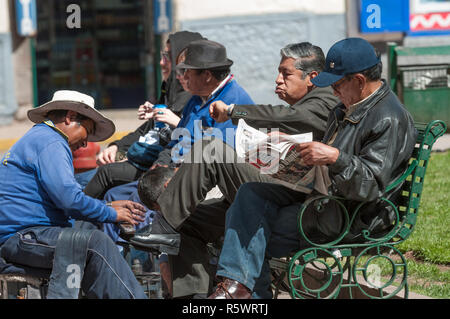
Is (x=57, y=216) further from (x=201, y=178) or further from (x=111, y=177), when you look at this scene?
(x=111, y=177)

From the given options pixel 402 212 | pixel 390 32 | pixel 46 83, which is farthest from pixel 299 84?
pixel 46 83

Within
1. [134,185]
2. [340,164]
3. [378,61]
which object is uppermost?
[378,61]

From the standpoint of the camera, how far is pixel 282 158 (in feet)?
11.9

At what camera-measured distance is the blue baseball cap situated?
3.69 m

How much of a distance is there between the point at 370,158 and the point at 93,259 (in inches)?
55.5

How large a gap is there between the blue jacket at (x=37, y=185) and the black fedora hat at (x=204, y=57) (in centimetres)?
134

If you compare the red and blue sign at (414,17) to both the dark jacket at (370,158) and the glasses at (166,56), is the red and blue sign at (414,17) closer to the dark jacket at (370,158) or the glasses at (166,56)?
the glasses at (166,56)

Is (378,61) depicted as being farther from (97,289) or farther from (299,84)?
(97,289)

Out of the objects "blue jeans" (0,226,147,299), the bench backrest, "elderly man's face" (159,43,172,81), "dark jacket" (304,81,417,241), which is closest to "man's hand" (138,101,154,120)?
"elderly man's face" (159,43,172,81)

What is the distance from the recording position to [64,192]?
3906mm

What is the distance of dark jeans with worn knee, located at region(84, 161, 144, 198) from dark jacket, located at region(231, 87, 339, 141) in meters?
1.59

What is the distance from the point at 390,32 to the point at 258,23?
6.91 feet

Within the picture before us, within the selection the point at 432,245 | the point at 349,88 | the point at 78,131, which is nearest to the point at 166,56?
the point at 78,131

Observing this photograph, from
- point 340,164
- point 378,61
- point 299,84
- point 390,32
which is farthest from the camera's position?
point 390,32
